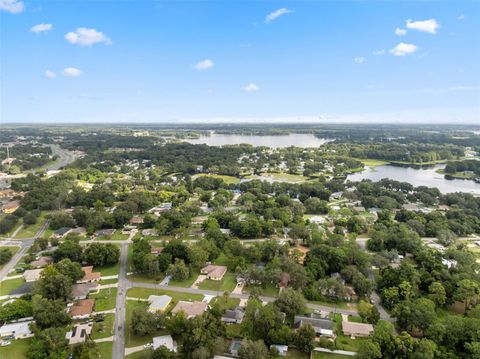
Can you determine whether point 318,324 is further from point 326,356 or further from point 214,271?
point 214,271

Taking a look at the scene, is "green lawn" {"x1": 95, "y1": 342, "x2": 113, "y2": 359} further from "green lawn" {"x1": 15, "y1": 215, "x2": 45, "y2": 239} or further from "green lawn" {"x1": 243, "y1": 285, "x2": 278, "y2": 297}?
"green lawn" {"x1": 15, "y1": 215, "x2": 45, "y2": 239}

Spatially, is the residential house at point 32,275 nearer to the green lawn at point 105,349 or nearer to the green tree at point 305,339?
the green lawn at point 105,349

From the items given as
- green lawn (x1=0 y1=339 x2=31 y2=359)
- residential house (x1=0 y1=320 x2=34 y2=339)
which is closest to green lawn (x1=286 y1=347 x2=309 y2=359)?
green lawn (x1=0 y1=339 x2=31 y2=359)

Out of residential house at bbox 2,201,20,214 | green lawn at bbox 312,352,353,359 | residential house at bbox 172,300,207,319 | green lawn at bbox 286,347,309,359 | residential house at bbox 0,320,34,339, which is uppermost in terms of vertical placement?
residential house at bbox 2,201,20,214

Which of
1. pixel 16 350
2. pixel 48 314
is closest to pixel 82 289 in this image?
pixel 48 314

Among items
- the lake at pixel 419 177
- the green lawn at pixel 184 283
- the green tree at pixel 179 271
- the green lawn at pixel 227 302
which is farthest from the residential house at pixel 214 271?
the lake at pixel 419 177

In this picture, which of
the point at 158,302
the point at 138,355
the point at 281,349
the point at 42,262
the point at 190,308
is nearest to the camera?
the point at 138,355
